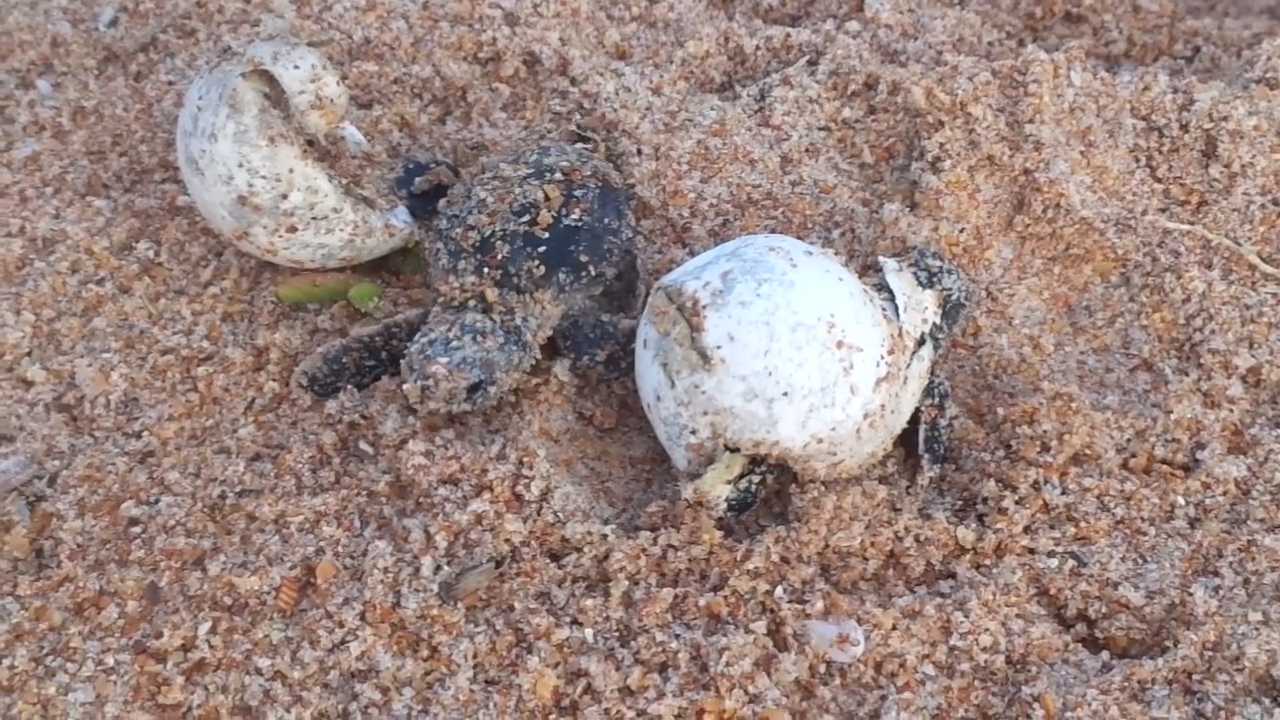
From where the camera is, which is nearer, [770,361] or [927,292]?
[770,361]

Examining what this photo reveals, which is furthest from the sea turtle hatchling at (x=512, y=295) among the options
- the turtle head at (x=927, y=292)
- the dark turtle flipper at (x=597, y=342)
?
the turtle head at (x=927, y=292)

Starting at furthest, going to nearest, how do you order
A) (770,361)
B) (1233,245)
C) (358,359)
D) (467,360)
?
(1233,245), (358,359), (467,360), (770,361)

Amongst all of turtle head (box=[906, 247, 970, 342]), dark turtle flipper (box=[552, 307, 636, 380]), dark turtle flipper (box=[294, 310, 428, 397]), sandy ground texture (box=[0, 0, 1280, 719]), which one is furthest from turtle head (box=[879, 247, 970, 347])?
dark turtle flipper (box=[294, 310, 428, 397])

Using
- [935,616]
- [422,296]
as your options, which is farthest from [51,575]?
[935,616]

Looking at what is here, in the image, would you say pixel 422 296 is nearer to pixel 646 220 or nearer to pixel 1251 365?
pixel 646 220

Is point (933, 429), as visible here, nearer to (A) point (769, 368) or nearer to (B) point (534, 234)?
(A) point (769, 368)

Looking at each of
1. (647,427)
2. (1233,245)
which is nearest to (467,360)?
(647,427)

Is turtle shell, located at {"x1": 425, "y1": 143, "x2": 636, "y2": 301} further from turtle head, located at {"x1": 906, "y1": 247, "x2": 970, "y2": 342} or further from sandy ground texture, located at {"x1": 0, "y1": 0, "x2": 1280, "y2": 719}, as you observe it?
turtle head, located at {"x1": 906, "y1": 247, "x2": 970, "y2": 342}
